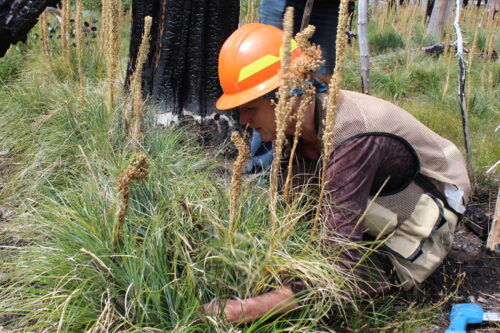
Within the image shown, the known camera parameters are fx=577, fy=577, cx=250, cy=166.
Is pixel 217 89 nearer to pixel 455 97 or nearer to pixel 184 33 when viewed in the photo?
pixel 184 33

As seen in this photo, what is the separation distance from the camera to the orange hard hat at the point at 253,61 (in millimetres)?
2420

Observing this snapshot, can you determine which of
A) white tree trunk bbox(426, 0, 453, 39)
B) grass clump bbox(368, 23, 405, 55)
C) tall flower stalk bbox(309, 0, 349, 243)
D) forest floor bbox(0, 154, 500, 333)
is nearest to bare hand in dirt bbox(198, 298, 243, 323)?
tall flower stalk bbox(309, 0, 349, 243)

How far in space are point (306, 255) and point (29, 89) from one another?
3.23 m

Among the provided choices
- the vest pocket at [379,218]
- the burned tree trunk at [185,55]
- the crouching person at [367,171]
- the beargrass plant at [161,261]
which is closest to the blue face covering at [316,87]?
the crouching person at [367,171]

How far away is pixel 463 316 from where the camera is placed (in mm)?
2564

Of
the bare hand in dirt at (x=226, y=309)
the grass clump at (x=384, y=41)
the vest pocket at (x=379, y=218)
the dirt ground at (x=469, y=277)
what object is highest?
the vest pocket at (x=379, y=218)

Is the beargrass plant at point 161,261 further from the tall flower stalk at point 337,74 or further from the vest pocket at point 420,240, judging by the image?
the tall flower stalk at point 337,74

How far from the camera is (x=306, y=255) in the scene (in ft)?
7.38

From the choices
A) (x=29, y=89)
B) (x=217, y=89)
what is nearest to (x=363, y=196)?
(x=217, y=89)

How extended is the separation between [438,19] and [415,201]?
8546 millimetres

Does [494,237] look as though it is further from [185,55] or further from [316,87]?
[185,55]

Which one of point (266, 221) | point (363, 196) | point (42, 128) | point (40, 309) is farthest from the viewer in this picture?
point (42, 128)

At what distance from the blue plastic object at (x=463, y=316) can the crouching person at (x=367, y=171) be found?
0.72 feet

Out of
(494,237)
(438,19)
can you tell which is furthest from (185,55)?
(438,19)
